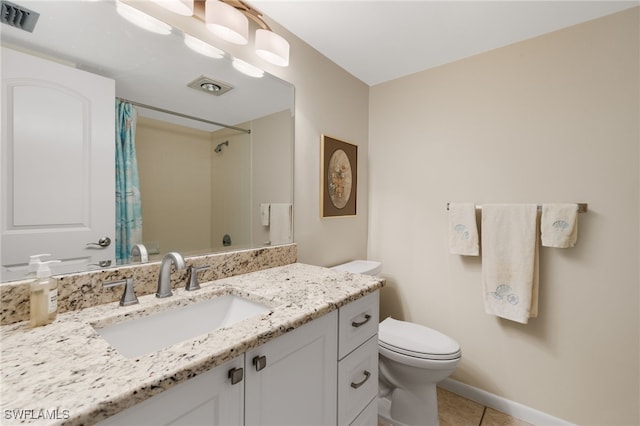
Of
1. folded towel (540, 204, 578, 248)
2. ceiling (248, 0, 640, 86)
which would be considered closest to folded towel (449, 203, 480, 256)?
folded towel (540, 204, 578, 248)

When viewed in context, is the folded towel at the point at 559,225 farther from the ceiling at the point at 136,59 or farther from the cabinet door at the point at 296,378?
the ceiling at the point at 136,59

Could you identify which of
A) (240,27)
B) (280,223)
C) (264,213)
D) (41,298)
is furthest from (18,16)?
(280,223)

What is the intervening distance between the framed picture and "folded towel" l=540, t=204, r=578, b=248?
3.66 ft

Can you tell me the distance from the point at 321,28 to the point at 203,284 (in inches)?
56.5

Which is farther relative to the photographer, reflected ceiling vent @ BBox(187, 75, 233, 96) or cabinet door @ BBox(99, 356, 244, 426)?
reflected ceiling vent @ BBox(187, 75, 233, 96)

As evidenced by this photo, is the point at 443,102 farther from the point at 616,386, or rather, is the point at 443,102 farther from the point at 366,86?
the point at 616,386

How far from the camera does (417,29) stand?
5.01 feet

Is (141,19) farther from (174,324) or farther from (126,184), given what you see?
(174,324)

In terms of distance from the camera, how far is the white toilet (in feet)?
4.61

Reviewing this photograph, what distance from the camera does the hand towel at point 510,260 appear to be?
1520mm

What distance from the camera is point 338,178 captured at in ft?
6.28

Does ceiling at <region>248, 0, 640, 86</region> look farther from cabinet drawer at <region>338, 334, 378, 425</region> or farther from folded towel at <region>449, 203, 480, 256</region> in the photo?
cabinet drawer at <region>338, 334, 378, 425</region>

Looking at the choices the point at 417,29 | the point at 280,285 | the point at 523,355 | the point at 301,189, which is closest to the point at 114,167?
the point at 280,285

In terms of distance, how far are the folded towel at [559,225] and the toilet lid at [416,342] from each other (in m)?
0.74
